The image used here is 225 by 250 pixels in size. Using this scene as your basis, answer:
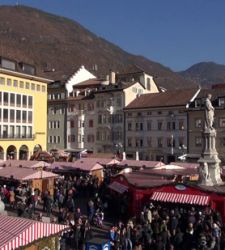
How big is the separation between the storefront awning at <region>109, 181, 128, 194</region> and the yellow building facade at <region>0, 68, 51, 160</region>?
3315 centimetres

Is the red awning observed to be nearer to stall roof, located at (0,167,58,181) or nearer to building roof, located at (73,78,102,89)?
stall roof, located at (0,167,58,181)

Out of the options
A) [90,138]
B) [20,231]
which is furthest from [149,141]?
[20,231]

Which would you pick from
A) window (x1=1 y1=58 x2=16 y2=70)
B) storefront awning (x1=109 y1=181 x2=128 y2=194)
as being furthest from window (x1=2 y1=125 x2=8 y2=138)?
storefront awning (x1=109 y1=181 x2=128 y2=194)

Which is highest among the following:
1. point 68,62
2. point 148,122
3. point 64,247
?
point 68,62

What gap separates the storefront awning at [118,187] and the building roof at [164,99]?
104ft

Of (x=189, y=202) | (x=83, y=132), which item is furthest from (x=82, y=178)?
(x=83, y=132)

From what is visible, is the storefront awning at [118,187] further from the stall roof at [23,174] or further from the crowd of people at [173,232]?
the stall roof at [23,174]

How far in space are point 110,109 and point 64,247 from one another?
47.3 m

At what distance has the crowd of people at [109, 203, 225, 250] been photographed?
18578 mm

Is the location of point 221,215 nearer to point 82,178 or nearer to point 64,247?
point 64,247

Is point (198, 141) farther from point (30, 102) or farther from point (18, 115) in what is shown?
point (18, 115)

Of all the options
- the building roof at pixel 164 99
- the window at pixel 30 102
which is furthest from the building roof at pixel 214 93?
the window at pixel 30 102

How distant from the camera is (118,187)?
90.9ft

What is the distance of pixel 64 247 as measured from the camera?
19.4 metres
